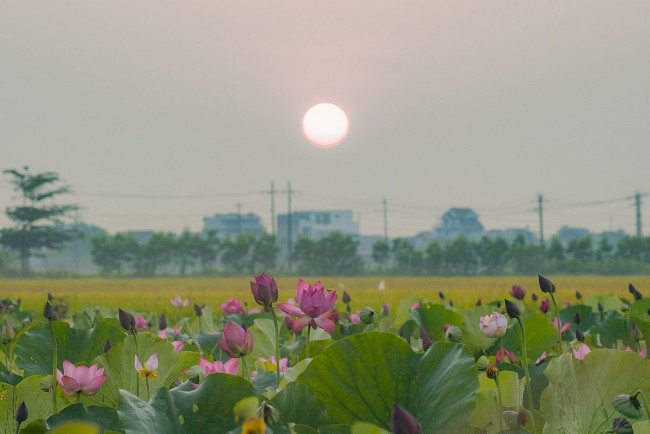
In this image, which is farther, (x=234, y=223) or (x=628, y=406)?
(x=234, y=223)

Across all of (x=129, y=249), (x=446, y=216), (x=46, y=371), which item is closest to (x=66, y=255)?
(x=129, y=249)

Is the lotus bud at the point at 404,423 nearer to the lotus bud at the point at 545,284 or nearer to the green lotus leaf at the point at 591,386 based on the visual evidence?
the green lotus leaf at the point at 591,386

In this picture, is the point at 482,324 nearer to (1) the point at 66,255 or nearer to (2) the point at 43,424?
(2) the point at 43,424

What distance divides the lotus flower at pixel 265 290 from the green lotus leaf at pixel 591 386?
0.53 meters

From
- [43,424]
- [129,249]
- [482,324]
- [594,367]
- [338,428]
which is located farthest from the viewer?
[129,249]

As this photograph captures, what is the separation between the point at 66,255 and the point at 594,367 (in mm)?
122687

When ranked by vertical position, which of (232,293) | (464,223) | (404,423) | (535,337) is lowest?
(232,293)

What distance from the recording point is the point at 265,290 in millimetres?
1530

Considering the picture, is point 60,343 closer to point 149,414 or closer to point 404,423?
point 149,414

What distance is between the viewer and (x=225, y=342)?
1.49 metres

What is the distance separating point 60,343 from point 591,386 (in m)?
1.49

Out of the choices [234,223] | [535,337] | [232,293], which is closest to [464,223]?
[234,223]

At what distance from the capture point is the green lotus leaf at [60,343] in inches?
86.7

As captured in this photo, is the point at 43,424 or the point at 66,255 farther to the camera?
the point at 66,255
